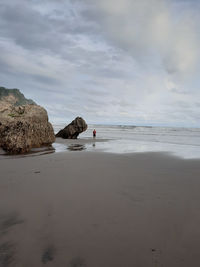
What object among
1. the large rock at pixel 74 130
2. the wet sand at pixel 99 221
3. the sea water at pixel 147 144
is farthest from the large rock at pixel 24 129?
the large rock at pixel 74 130

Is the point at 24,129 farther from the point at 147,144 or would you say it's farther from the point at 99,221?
the point at 147,144

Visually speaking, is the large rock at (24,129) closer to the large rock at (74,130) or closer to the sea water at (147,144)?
the sea water at (147,144)

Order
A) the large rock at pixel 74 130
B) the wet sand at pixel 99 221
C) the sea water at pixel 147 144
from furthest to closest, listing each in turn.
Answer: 1. the large rock at pixel 74 130
2. the sea water at pixel 147 144
3. the wet sand at pixel 99 221

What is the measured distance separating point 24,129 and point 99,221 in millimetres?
8211

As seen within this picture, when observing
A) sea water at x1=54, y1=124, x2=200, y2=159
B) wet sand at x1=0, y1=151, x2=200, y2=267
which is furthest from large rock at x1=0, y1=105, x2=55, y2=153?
wet sand at x1=0, y1=151, x2=200, y2=267

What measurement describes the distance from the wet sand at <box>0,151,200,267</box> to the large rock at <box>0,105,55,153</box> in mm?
4684

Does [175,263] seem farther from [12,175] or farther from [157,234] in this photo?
[12,175]

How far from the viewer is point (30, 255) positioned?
6.06 feet

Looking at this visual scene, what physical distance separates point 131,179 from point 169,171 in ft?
5.70

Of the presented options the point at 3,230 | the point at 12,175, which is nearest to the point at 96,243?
the point at 3,230

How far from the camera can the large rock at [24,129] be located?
Answer: 8.74m

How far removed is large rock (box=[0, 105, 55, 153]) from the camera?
8.74 meters

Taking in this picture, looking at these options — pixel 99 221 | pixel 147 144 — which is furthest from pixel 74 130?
pixel 99 221

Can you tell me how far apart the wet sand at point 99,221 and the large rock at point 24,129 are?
4684mm
